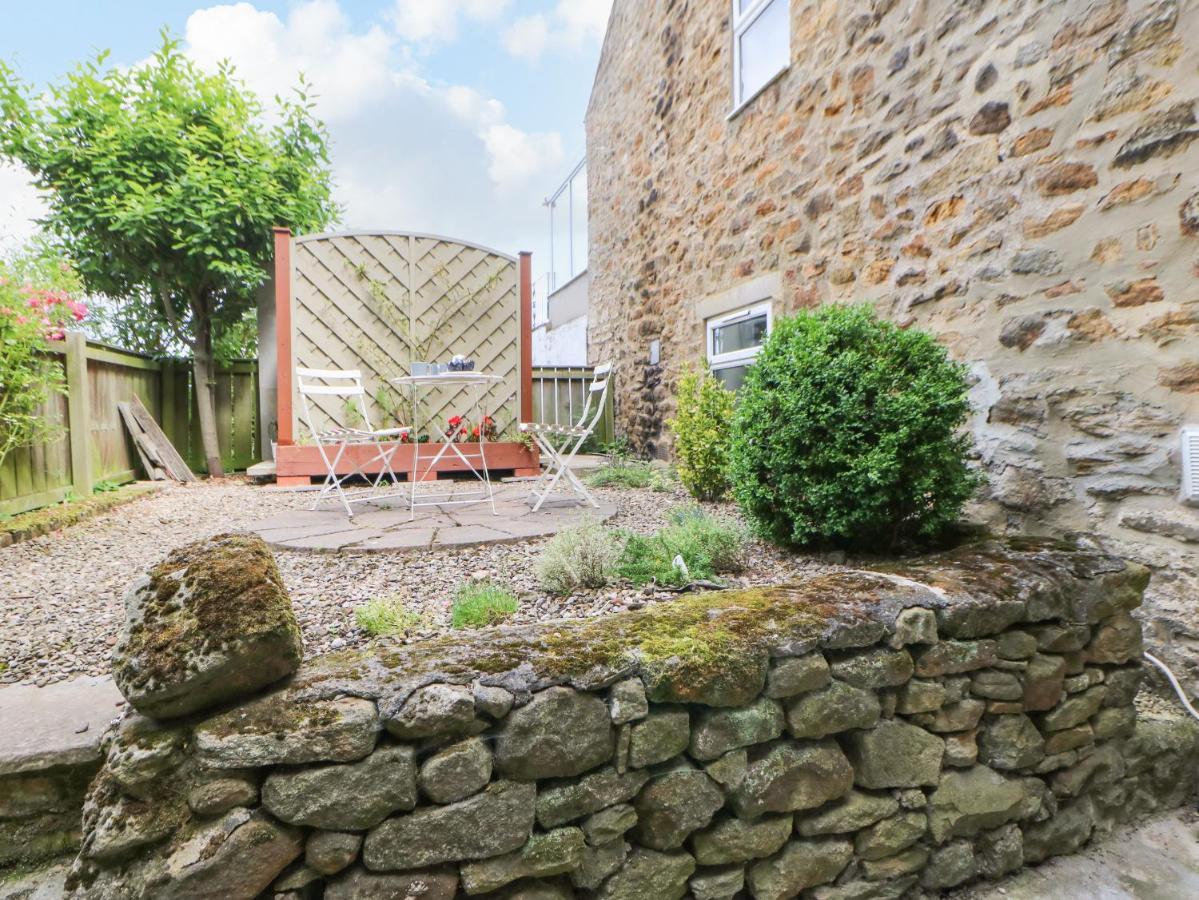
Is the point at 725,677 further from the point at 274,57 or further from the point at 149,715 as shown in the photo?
the point at 274,57

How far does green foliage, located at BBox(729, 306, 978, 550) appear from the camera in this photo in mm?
2211

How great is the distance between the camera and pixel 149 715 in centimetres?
117

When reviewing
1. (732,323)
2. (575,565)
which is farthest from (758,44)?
(575,565)

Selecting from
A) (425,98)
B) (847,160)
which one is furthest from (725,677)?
(425,98)

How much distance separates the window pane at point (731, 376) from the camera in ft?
→ 15.1

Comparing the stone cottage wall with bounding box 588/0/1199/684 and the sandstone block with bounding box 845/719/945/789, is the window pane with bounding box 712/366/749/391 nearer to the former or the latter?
the stone cottage wall with bounding box 588/0/1199/684

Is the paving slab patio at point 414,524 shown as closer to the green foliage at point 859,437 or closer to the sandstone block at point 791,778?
the green foliage at point 859,437

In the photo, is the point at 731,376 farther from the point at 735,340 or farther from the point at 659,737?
the point at 659,737

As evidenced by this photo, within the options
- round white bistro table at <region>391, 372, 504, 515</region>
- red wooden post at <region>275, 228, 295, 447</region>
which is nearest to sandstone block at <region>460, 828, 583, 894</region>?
round white bistro table at <region>391, 372, 504, 515</region>

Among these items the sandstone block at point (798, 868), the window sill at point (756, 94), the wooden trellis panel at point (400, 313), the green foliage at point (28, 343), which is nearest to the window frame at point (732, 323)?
the window sill at point (756, 94)

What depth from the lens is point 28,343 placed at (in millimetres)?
3295

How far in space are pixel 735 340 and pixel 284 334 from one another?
3812 mm

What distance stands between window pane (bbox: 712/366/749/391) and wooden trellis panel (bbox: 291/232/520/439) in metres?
2.28

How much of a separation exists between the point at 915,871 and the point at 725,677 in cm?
84
